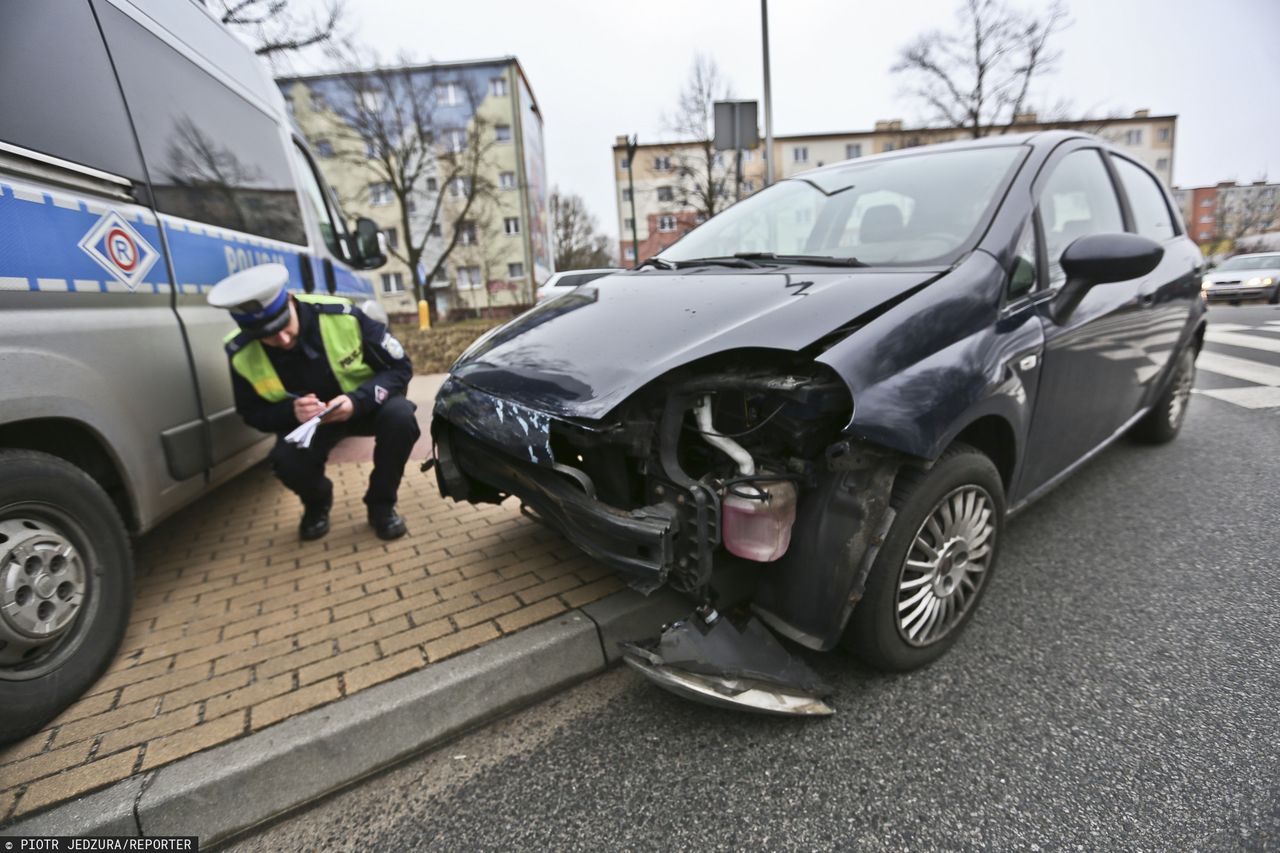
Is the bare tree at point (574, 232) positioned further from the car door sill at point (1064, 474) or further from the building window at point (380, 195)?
the car door sill at point (1064, 474)

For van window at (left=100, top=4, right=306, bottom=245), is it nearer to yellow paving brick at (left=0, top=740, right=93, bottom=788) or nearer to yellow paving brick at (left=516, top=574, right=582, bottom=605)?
yellow paving brick at (left=0, top=740, right=93, bottom=788)

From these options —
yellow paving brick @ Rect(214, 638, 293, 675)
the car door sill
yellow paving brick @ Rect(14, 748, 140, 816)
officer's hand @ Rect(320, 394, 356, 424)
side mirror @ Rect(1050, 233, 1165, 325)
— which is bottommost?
yellow paving brick @ Rect(14, 748, 140, 816)

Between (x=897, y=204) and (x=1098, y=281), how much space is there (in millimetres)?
758

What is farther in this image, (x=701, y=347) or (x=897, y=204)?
(x=897, y=204)

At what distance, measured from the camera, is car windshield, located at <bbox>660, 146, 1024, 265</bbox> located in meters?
2.24

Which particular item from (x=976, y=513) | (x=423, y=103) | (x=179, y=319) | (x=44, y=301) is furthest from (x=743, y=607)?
(x=423, y=103)

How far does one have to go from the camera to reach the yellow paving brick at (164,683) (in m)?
1.95

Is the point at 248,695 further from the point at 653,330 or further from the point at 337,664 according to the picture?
the point at 653,330

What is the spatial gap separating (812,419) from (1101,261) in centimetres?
128

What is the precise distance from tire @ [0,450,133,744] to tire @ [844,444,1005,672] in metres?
2.37

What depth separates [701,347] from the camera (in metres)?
1.74

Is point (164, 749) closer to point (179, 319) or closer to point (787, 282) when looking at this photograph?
point (179, 319)

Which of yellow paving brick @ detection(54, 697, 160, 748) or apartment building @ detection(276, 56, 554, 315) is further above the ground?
apartment building @ detection(276, 56, 554, 315)

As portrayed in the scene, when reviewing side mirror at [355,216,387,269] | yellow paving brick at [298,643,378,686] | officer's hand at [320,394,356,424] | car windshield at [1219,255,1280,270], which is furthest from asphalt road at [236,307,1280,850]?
car windshield at [1219,255,1280,270]
